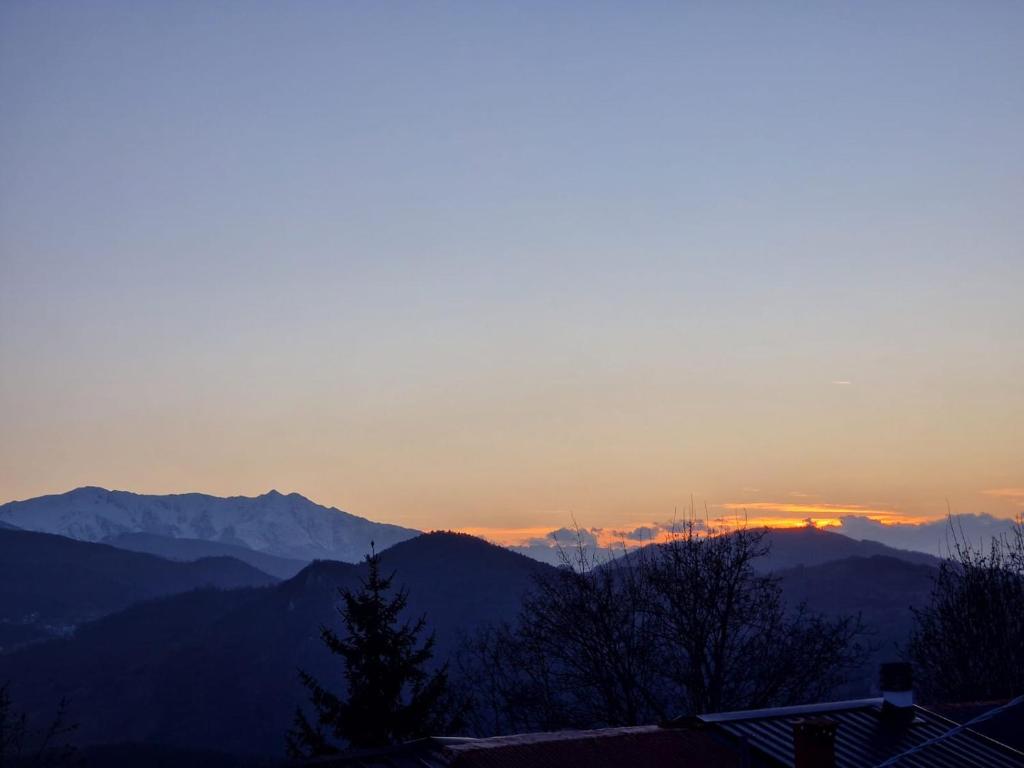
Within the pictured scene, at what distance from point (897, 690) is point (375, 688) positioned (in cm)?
1740

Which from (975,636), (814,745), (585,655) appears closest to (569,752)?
(814,745)

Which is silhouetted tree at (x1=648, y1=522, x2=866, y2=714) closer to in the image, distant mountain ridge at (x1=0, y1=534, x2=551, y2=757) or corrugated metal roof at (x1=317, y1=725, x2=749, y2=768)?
corrugated metal roof at (x1=317, y1=725, x2=749, y2=768)

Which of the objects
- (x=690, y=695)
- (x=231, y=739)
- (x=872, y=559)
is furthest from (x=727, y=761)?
(x=872, y=559)

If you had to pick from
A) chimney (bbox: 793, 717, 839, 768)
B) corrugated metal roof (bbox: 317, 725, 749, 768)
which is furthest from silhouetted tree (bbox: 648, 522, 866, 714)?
chimney (bbox: 793, 717, 839, 768)

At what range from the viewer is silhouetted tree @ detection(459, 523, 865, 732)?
107ft

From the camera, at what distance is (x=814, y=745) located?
16.6 meters

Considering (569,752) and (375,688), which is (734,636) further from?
(569,752)

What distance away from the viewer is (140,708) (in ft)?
547

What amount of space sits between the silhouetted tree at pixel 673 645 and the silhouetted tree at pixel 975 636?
746cm

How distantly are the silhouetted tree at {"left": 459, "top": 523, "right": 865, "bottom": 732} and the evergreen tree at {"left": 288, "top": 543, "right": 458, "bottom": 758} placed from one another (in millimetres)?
2554

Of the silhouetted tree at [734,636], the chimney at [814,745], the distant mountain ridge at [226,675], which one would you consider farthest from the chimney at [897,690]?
the distant mountain ridge at [226,675]

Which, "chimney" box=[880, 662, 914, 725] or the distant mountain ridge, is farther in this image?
the distant mountain ridge

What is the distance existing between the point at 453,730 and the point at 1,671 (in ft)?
604

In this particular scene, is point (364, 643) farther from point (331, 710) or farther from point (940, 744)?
point (940, 744)
